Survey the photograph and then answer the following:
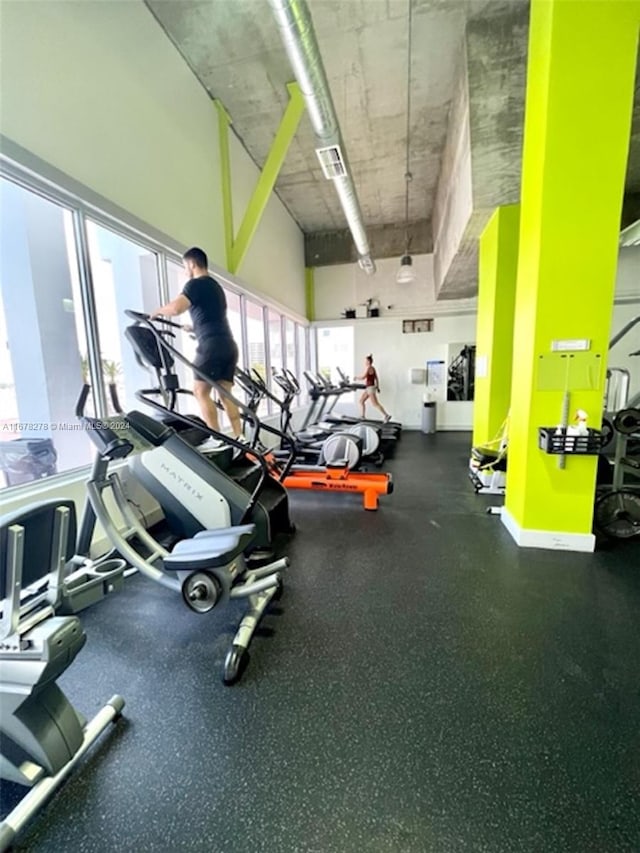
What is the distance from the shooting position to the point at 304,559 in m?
2.73

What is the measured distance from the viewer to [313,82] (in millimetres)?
3135

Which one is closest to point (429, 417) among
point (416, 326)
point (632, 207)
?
point (416, 326)

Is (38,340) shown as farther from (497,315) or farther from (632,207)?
(632,207)

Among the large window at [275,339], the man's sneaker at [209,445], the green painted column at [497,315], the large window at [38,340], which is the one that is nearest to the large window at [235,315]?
the large window at [275,339]

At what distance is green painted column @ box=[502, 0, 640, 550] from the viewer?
229 cm

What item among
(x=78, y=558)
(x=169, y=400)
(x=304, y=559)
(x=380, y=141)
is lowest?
(x=304, y=559)

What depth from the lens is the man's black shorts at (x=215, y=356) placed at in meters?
A: 3.24

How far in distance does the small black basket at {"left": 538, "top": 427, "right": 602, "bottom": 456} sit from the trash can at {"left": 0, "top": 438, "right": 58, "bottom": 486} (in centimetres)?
359

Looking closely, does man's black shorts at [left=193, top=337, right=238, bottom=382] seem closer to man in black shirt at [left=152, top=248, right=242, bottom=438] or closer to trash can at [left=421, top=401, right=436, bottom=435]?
man in black shirt at [left=152, top=248, right=242, bottom=438]

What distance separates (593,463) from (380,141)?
530 cm

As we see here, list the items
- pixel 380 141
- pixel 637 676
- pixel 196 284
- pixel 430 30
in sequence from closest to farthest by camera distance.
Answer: pixel 637 676 < pixel 196 284 < pixel 430 30 < pixel 380 141

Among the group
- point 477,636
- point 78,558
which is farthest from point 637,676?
point 78,558

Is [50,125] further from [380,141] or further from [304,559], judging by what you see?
[380,141]

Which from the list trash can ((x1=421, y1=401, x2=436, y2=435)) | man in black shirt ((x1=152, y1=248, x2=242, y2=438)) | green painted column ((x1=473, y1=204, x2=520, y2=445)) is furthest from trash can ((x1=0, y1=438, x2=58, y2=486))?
trash can ((x1=421, y1=401, x2=436, y2=435))
